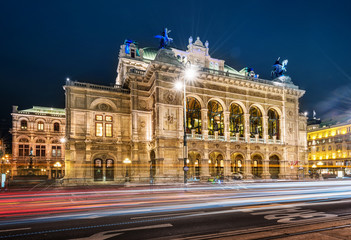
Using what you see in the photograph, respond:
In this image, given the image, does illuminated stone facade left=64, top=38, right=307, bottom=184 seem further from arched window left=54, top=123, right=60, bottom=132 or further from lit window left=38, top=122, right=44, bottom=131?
lit window left=38, top=122, right=44, bottom=131

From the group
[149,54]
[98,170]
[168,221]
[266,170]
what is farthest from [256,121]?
[168,221]

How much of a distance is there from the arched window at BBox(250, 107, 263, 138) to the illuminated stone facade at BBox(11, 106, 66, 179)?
138ft

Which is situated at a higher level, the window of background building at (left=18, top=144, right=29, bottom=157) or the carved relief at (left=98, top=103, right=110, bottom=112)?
the carved relief at (left=98, top=103, right=110, bottom=112)

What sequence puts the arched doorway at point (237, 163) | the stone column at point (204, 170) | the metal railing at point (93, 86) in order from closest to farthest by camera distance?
1. the metal railing at point (93, 86)
2. the stone column at point (204, 170)
3. the arched doorway at point (237, 163)

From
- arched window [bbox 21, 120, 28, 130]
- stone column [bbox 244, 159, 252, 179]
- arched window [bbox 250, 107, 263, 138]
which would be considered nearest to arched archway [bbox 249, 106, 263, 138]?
arched window [bbox 250, 107, 263, 138]

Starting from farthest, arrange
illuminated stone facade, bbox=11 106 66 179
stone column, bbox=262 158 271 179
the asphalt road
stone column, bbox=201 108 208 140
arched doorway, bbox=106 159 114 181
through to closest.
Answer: illuminated stone facade, bbox=11 106 66 179 → stone column, bbox=262 158 271 179 → stone column, bbox=201 108 208 140 → arched doorway, bbox=106 159 114 181 → the asphalt road

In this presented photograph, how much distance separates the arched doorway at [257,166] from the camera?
1695 inches

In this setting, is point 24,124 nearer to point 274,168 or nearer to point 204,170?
point 204,170

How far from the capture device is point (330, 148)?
246 feet

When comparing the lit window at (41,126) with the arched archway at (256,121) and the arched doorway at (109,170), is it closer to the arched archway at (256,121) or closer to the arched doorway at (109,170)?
the arched doorway at (109,170)

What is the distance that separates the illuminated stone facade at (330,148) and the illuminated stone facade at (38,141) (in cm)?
6559

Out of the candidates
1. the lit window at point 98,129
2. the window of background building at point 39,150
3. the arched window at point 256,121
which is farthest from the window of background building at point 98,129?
the window of background building at point 39,150

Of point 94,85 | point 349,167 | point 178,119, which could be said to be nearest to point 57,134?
point 94,85

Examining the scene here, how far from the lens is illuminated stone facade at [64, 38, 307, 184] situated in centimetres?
3469
